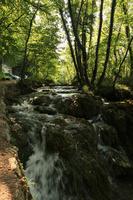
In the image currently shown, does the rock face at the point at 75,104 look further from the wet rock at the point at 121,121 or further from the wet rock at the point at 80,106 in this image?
the wet rock at the point at 121,121

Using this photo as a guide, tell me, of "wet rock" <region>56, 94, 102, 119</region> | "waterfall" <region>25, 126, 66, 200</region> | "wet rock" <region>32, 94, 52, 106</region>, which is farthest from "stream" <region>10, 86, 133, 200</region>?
"wet rock" <region>56, 94, 102, 119</region>

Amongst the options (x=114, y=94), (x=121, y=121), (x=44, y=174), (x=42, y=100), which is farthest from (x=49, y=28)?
(x=44, y=174)

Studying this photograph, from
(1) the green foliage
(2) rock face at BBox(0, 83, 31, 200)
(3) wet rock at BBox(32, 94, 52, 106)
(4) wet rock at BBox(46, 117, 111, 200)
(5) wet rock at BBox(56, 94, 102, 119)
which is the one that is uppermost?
(1) the green foliage

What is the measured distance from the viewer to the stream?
10234mm

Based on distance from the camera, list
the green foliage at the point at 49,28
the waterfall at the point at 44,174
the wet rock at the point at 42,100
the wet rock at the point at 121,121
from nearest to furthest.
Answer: the waterfall at the point at 44,174 → the wet rock at the point at 121,121 → the wet rock at the point at 42,100 → the green foliage at the point at 49,28

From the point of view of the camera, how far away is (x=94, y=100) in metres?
17.4

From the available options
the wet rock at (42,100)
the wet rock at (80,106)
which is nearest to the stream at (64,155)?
the wet rock at (42,100)

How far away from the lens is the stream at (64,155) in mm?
10234

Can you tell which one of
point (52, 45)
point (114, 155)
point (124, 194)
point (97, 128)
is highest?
point (52, 45)

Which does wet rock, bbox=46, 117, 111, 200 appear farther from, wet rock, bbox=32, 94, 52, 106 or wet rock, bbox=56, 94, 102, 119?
wet rock, bbox=32, 94, 52, 106

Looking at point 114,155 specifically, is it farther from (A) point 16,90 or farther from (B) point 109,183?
(A) point 16,90

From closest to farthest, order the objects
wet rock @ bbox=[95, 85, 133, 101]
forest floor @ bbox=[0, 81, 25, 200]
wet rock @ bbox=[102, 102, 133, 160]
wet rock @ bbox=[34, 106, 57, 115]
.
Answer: forest floor @ bbox=[0, 81, 25, 200] < wet rock @ bbox=[34, 106, 57, 115] < wet rock @ bbox=[102, 102, 133, 160] < wet rock @ bbox=[95, 85, 133, 101]

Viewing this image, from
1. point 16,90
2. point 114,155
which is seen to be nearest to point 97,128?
point 114,155

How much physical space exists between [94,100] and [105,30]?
13.3 metres
